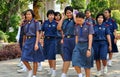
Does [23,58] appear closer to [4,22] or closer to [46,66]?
[46,66]

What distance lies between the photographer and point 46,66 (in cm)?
1122

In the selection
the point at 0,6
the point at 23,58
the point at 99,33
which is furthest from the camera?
the point at 0,6

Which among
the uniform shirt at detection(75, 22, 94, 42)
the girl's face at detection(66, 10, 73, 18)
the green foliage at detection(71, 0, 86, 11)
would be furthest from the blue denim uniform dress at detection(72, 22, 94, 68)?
the green foliage at detection(71, 0, 86, 11)

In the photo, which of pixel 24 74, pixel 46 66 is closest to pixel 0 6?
pixel 46 66

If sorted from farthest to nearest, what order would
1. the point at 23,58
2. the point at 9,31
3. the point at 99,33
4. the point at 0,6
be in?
the point at 9,31
the point at 0,6
the point at 99,33
the point at 23,58

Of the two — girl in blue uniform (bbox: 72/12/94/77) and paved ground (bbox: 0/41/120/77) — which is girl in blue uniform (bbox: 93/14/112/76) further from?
girl in blue uniform (bbox: 72/12/94/77)

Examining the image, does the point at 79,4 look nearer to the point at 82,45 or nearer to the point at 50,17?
the point at 50,17

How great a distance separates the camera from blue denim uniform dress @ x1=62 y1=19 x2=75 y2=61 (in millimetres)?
8539

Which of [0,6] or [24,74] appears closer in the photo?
[24,74]

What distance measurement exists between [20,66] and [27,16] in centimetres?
271

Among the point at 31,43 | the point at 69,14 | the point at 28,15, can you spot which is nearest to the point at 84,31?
the point at 69,14

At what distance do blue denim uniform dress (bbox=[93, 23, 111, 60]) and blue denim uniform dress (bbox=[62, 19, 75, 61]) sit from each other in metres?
0.94

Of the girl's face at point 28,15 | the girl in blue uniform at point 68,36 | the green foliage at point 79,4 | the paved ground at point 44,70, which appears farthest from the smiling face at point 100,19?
the green foliage at point 79,4

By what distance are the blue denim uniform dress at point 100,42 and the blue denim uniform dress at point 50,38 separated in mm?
1068
